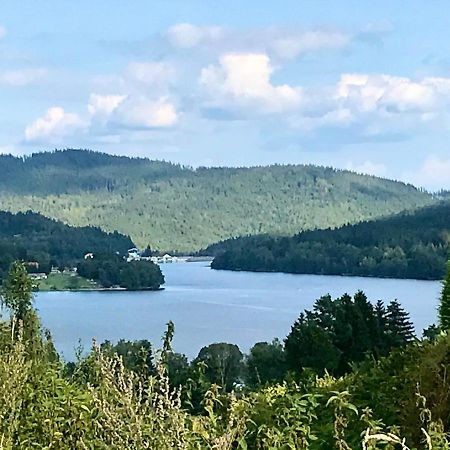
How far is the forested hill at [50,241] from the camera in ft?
374

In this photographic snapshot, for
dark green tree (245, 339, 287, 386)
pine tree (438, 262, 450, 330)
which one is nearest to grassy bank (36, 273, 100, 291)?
dark green tree (245, 339, 287, 386)

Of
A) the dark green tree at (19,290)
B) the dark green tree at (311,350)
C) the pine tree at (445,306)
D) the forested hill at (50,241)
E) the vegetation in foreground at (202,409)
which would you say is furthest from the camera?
the forested hill at (50,241)

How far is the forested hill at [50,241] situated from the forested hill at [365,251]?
20.6 metres

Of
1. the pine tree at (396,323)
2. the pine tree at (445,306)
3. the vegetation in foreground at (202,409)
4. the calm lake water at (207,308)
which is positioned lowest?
the calm lake water at (207,308)

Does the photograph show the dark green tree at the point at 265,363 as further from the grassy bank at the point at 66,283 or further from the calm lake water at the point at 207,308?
the grassy bank at the point at 66,283

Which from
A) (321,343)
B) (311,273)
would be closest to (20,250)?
(311,273)

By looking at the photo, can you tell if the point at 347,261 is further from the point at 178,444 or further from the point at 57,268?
the point at 178,444

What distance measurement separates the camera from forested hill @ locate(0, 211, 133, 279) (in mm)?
114000

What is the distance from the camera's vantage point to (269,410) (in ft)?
15.5

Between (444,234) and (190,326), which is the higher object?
(444,234)

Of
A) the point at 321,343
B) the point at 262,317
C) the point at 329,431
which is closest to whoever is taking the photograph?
the point at 329,431

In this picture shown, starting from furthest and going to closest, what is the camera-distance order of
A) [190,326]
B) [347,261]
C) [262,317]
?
[347,261]
[262,317]
[190,326]

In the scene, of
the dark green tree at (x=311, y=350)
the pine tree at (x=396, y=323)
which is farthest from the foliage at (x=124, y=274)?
the dark green tree at (x=311, y=350)

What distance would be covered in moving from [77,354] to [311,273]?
11684cm
